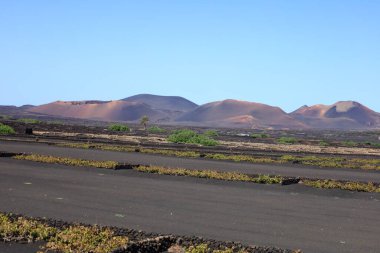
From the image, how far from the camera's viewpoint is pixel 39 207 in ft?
52.1

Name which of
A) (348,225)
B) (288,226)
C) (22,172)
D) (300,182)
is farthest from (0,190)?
(300,182)

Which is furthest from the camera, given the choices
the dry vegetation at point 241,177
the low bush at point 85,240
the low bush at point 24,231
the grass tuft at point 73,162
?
the grass tuft at point 73,162

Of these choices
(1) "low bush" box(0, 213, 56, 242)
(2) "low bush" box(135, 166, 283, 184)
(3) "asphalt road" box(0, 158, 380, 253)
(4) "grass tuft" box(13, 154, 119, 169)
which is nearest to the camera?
(1) "low bush" box(0, 213, 56, 242)

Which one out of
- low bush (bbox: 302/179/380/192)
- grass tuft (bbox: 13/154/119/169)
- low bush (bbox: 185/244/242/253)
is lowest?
low bush (bbox: 185/244/242/253)

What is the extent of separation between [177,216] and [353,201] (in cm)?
809

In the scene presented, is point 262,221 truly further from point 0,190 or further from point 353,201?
point 0,190

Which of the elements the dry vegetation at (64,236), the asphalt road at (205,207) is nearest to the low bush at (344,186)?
the asphalt road at (205,207)

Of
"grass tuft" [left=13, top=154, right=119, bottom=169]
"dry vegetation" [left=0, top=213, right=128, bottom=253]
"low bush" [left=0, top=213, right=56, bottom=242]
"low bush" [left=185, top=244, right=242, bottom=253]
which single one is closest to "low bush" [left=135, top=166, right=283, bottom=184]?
"grass tuft" [left=13, top=154, right=119, bottom=169]

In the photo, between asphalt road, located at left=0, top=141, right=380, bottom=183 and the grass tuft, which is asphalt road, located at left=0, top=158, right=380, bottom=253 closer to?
the grass tuft

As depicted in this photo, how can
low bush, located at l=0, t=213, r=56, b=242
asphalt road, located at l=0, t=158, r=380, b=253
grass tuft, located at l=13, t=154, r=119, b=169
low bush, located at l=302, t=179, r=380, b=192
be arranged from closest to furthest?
low bush, located at l=0, t=213, r=56, b=242, asphalt road, located at l=0, t=158, r=380, b=253, low bush, located at l=302, t=179, r=380, b=192, grass tuft, located at l=13, t=154, r=119, b=169

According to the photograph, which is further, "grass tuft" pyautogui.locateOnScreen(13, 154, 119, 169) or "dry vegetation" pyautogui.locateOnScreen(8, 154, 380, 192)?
"grass tuft" pyautogui.locateOnScreen(13, 154, 119, 169)

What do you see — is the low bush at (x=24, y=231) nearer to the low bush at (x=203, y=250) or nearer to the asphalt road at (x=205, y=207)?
the asphalt road at (x=205, y=207)

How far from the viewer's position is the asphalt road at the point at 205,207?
537 inches

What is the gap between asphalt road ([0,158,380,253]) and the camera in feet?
44.8
